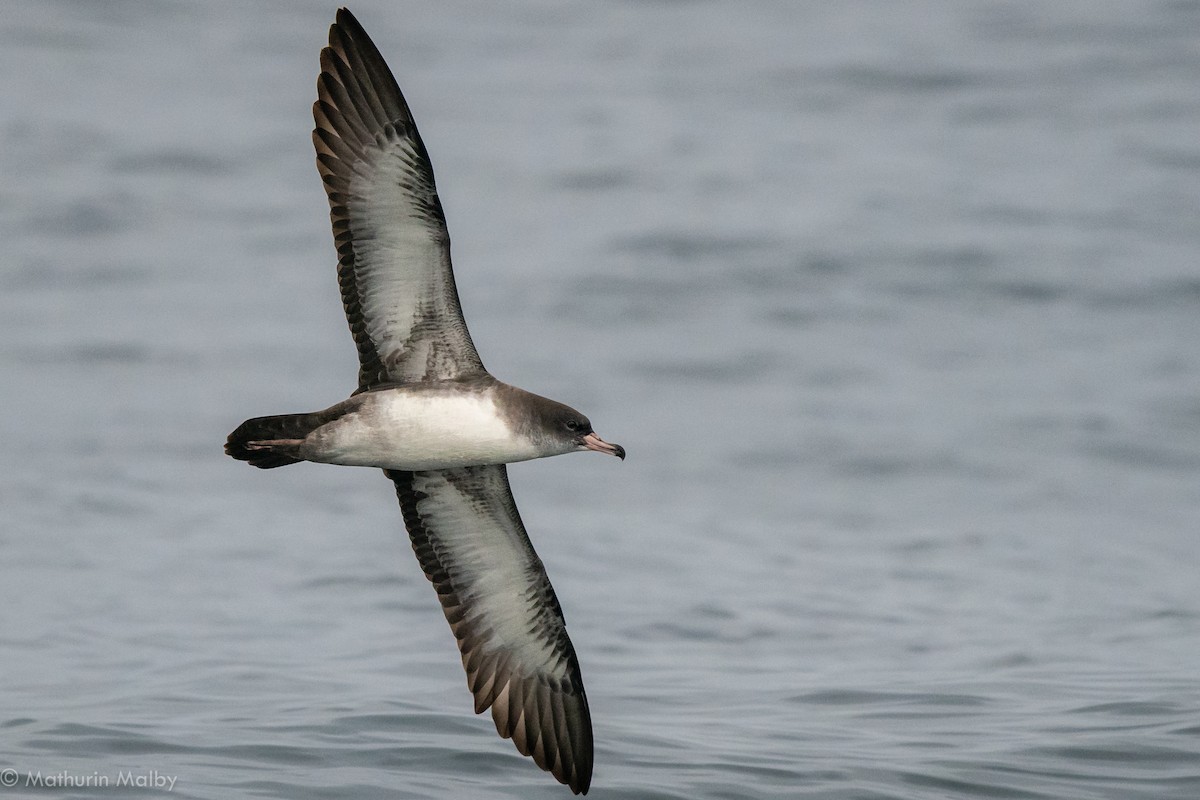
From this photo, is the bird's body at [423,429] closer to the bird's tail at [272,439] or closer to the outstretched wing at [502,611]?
the bird's tail at [272,439]

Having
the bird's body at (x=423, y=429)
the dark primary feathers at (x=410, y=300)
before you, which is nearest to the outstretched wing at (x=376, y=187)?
the dark primary feathers at (x=410, y=300)

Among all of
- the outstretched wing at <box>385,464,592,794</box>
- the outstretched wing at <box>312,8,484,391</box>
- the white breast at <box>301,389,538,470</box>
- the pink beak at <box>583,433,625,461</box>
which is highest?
the outstretched wing at <box>312,8,484,391</box>

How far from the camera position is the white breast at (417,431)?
897 centimetres

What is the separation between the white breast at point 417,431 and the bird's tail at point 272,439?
0.19 ft

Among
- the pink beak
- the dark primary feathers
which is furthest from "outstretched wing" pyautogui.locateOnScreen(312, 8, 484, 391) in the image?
the pink beak

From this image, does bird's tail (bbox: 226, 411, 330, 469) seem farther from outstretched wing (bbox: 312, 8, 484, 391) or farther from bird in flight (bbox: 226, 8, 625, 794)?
outstretched wing (bbox: 312, 8, 484, 391)

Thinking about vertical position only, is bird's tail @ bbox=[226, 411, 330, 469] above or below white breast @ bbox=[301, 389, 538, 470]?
below

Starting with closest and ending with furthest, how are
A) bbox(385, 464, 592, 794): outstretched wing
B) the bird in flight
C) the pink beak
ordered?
1. the bird in flight
2. the pink beak
3. bbox(385, 464, 592, 794): outstretched wing

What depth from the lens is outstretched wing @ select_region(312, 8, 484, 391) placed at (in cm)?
898

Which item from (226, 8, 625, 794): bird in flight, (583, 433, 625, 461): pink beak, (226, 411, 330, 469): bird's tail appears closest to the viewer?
(226, 411, 330, 469): bird's tail

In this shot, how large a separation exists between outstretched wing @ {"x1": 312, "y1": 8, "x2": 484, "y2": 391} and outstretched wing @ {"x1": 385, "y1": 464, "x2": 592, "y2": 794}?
122 cm

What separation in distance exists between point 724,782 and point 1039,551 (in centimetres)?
901

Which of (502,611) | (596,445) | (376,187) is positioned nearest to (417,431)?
(596,445)

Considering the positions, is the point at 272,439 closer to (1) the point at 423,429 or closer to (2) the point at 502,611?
(1) the point at 423,429
